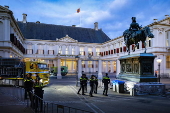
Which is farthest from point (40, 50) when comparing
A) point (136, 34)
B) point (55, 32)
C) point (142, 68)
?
point (142, 68)

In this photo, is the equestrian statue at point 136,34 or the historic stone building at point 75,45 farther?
the historic stone building at point 75,45

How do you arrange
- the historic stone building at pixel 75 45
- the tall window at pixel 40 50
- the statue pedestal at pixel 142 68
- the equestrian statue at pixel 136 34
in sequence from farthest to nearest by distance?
the tall window at pixel 40 50, the historic stone building at pixel 75 45, the equestrian statue at pixel 136 34, the statue pedestal at pixel 142 68

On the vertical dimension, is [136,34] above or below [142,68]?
above

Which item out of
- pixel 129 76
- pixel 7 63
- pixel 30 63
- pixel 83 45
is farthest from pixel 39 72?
pixel 83 45

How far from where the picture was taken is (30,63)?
56.4ft

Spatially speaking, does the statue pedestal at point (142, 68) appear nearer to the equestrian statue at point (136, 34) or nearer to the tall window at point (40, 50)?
the equestrian statue at point (136, 34)

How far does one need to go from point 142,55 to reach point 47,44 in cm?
3748

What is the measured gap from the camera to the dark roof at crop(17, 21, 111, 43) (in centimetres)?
4603

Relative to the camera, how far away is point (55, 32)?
161ft

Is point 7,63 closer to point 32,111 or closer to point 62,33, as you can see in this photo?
point 32,111

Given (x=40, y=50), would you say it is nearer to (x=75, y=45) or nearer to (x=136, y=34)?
(x=75, y=45)

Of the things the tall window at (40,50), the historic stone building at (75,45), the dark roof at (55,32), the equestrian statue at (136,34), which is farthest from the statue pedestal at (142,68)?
the dark roof at (55,32)

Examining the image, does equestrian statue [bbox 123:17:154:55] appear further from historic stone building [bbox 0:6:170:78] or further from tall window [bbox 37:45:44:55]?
tall window [bbox 37:45:44:55]

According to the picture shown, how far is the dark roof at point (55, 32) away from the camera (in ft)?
151
